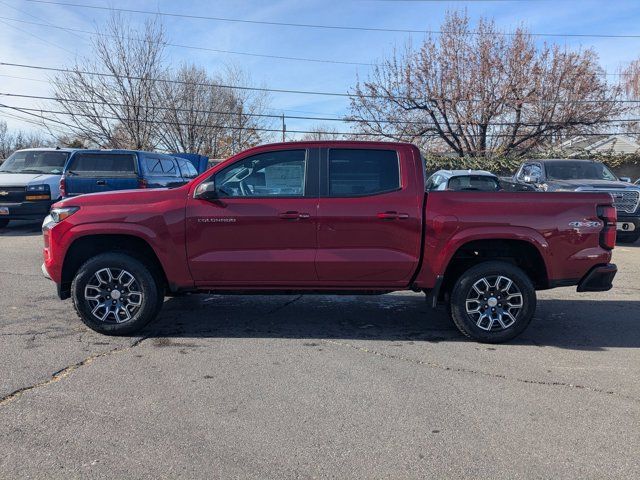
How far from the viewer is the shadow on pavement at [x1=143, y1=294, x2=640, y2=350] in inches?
214

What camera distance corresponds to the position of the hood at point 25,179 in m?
13.1

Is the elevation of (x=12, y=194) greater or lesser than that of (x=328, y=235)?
greater

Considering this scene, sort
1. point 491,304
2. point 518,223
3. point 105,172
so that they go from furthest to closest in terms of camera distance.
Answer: point 105,172, point 491,304, point 518,223

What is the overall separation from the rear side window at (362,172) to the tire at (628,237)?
32.3ft

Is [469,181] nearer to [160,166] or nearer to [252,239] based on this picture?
[160,166]

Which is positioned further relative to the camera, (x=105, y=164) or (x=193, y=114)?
(x=193, y=114)

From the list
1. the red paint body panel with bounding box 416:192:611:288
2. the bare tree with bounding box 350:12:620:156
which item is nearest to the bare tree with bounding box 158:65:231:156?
the bare tree with bounding box 350:12:620:156

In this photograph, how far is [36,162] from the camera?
14.5m

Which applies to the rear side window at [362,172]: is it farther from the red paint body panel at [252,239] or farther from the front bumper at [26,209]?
the front bumper at [26,209]

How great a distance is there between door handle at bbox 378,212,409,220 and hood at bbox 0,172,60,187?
11207 mm

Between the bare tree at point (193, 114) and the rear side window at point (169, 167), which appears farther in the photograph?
the bare tree at point (193, 114)

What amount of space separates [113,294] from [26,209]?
31.4 ft

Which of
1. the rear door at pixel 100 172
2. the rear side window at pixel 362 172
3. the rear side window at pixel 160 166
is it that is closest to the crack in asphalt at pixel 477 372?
the rear side window at pixel 362 172

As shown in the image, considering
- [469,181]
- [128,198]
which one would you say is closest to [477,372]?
[128,198]
